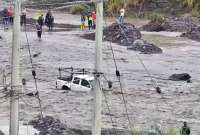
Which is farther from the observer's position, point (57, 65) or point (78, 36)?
point (78, 36)

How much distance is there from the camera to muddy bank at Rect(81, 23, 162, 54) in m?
49.2

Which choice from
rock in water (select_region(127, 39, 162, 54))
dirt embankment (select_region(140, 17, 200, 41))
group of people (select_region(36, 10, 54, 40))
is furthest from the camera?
dirt embankment (select_region(140, 17, 200, 41))

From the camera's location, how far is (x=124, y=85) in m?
36.0

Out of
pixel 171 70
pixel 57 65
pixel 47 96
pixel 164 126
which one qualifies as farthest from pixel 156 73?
pixel 164 126

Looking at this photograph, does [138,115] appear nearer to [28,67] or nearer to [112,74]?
[112,74]

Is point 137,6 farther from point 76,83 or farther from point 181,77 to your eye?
point 76,83

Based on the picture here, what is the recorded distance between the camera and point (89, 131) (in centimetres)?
2509

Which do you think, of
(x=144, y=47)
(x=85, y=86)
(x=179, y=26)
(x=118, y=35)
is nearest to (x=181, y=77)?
(x=85, y=86)

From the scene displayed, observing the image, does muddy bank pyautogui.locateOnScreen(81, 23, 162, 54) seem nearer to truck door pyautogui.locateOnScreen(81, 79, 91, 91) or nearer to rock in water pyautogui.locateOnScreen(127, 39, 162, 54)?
rock in water pyautogui.locateOnScreen(127, 39, 162, 54)

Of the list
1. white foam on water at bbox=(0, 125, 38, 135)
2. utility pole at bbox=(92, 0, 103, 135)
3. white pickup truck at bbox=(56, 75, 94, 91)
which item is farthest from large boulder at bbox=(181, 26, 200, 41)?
utility pole at bbox=(92, 0, 103, 135)

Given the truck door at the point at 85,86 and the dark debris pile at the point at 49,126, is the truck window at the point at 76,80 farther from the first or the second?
the dark debris pile at the point at 49,126

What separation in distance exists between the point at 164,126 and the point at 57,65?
A: 16.0m

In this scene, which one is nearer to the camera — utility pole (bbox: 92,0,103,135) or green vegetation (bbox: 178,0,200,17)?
utility pole (bbox: 92,0,103,135)

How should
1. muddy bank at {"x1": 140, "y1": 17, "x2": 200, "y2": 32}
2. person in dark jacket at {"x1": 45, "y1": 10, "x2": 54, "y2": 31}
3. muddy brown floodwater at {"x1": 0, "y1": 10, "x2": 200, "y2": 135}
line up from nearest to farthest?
muddy brown floodwater at {"x1": 0, "y1": 10, "x2": 200, "y2": 135}, person in dark jacket at {"x1": 45, "y1": 10, "x2": 54, "y2": 31}, muddy bank at {"x1": 140, "y1": 17, "x2": 200, "y2": 32}
